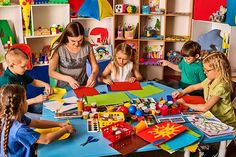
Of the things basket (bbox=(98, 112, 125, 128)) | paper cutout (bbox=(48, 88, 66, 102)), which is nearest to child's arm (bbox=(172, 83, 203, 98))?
basket (bbox=(98, 112, 125, 128))

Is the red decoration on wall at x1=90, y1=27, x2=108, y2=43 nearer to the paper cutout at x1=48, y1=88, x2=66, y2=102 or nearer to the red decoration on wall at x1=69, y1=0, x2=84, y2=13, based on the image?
the red decoration on wall at x1=69, y1=0, x2=84, y2=13

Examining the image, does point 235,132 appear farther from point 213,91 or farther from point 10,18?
point 10,18

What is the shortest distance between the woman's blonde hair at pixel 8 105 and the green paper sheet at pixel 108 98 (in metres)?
0.60

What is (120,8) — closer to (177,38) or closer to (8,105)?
(177,38)

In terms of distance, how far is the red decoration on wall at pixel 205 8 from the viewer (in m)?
3.33

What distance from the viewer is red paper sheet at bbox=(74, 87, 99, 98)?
2.15m

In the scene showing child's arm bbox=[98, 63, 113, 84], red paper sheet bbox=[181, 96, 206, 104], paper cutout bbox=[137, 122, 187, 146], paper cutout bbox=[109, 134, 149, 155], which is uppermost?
child's arm bbox=[98, 63, 113, 84]

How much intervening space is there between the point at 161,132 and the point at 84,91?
2.61ft

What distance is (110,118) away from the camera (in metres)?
1.75

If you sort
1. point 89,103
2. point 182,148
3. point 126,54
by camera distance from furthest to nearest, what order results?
point 126,54 < point 89,103 < point 182,148

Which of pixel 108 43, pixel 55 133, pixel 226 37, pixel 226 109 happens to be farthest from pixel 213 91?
pixel 108 43

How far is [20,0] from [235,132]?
2.53m

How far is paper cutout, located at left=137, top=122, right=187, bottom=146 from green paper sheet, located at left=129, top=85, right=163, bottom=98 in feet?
1.62

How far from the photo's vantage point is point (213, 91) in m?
2.03
